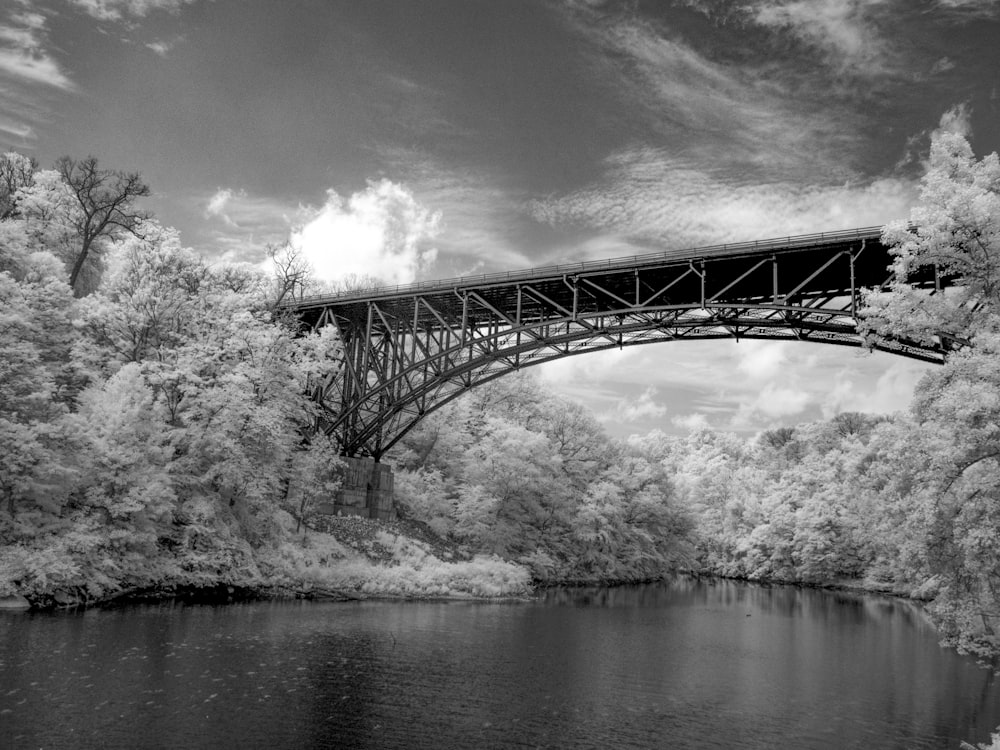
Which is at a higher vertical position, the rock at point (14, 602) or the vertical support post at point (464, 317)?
the vertical support post at point (464, 317)

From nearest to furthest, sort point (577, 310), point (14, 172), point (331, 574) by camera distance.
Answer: point (331, 574)
point (577, 310)
point (14, 172)

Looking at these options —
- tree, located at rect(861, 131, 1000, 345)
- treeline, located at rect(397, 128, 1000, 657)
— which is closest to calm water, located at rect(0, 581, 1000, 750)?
treeline, located at rect(397, 128, 1000, 657)

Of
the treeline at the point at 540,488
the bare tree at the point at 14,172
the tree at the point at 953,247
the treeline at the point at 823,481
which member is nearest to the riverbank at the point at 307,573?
the treeline at the point at 540,488

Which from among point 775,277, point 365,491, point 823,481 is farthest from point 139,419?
point 823,481

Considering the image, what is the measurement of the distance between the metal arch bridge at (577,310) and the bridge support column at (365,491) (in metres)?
0.97

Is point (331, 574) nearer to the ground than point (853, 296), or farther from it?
nearer to the ground

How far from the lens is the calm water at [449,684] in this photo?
1329cm

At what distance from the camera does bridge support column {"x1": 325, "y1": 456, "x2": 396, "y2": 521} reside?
46000 mm

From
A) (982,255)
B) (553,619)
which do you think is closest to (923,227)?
(982,255)

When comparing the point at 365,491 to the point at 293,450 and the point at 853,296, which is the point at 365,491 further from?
the point at 853,296

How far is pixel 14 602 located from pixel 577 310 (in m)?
28.6

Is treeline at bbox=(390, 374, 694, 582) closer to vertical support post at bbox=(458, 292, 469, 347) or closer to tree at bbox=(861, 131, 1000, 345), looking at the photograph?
vertical support post at bbox=(458, 292, 469, 347)

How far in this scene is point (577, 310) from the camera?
132 feet

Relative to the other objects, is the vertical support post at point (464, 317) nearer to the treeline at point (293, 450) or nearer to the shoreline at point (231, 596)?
the treeline at point (293, 450)
